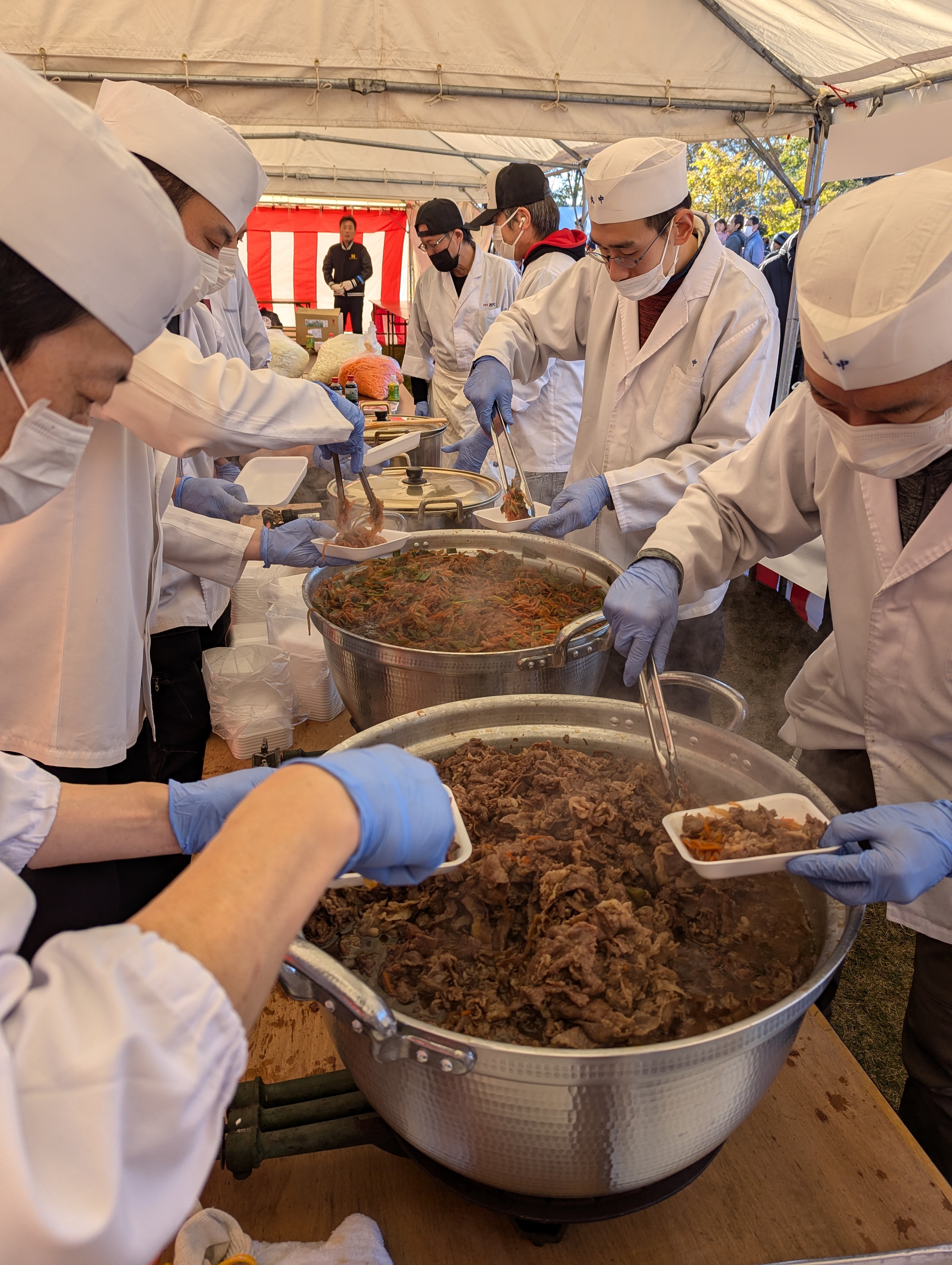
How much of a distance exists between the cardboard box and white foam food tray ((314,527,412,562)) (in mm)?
6623

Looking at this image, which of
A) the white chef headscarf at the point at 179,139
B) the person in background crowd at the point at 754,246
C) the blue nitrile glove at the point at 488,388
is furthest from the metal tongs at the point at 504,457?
the person in background crowd at the point at 754,246

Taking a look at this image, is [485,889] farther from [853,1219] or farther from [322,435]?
[322,435]

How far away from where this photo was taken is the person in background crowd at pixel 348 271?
43.1 ft

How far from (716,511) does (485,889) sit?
1.31m

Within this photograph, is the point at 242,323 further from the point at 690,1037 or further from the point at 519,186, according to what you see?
the point at 690,1037

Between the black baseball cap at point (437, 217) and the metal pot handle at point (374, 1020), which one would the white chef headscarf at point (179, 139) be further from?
the black baseball cap at point (437, 217)

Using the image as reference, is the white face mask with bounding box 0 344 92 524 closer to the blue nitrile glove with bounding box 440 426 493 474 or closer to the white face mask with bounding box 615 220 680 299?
the white face mask with bounding box 615 220 680 299

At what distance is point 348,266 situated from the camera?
13.2m

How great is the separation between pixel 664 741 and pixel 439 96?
4.49 m

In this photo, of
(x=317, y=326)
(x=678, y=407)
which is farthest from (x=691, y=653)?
(x=317, y=326)

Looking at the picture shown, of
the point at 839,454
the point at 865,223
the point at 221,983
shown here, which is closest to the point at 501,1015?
the point at 221,983

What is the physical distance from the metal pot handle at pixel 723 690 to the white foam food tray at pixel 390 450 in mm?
1501

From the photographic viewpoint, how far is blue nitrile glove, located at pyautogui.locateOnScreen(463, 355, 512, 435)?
350cm

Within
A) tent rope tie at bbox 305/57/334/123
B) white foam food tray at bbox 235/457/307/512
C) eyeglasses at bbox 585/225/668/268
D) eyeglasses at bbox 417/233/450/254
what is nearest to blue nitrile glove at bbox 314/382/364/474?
white foam food tray at bbox 235/457/307/512
